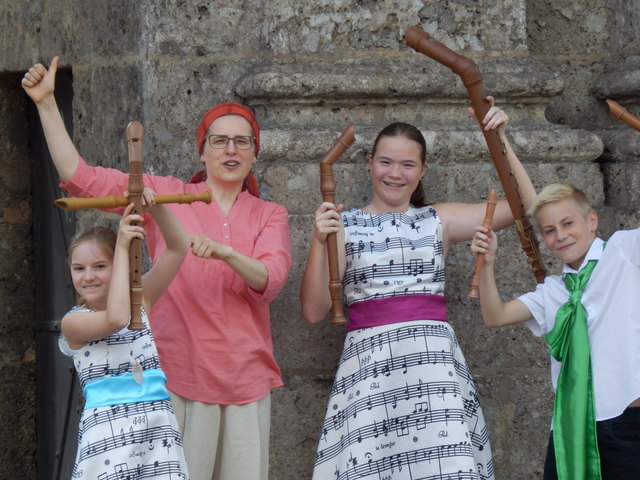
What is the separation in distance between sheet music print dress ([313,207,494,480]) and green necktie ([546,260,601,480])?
30cm

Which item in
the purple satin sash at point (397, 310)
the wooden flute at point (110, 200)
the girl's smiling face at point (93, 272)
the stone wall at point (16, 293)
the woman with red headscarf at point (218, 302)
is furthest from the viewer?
the stone wall at point (16, 293)

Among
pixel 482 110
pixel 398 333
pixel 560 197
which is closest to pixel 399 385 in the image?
pixel 398 333

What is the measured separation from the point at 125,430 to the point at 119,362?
7.7 inches

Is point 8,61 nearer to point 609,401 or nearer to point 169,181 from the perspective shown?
point 169,181

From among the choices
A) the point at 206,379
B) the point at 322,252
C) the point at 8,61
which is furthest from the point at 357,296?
the point at 8,61

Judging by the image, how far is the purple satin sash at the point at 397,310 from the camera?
371 centimetres

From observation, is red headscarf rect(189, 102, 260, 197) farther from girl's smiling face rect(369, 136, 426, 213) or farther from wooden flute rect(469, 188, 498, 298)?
wooden flute rect(469, 188, 498, 298)

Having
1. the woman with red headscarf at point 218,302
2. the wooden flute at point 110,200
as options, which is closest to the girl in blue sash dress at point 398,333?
the woman with red headscarf at point 218,302

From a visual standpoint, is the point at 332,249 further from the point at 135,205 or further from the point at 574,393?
the point at 574,393

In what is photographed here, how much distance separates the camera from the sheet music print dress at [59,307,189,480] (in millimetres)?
3326

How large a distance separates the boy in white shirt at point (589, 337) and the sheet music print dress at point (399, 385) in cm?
23

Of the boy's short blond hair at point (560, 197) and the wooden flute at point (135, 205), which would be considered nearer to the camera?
the wooden flute at point (135, 205)

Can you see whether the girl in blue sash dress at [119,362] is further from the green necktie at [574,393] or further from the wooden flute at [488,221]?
the green necktie at [574,393]

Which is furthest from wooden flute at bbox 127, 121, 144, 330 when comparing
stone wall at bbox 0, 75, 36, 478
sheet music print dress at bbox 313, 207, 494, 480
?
stone wall at bbox 0, 75, 36, 478
